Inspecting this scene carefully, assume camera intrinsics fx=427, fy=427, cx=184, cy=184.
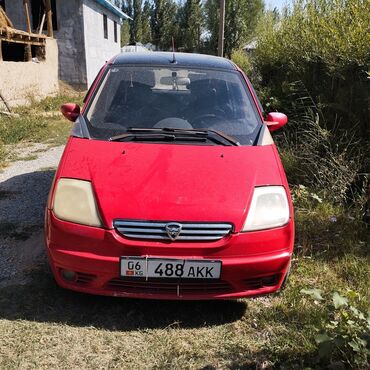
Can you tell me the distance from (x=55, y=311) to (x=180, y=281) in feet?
2.95

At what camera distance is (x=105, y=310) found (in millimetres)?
2865

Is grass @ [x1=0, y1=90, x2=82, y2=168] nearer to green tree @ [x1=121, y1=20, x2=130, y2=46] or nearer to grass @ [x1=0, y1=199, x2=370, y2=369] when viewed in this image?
grass @ [x1=0, y1=199, x2=370, y2=369]

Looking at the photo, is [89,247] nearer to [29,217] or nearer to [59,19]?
[29,217]

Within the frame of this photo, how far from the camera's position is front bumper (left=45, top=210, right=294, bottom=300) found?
2.51 metres

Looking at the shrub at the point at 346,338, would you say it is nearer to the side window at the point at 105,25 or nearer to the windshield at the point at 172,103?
the windshield at the point at 172,103

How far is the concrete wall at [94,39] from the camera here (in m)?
17.4

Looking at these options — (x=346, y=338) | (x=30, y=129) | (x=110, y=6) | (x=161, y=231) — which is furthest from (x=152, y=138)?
(x=110, y=6)

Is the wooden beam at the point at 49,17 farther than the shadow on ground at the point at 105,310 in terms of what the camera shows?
Yes

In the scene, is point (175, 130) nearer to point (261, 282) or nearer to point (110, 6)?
point (261, 282)

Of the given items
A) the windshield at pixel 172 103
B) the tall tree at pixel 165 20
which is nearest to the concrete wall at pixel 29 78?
the windshield at pixel 172 103

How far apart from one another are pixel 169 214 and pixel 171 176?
0.34 meters

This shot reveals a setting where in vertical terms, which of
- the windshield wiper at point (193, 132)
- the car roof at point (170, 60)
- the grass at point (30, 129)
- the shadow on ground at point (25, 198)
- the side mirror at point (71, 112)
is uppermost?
the car roof at point (170, 60)

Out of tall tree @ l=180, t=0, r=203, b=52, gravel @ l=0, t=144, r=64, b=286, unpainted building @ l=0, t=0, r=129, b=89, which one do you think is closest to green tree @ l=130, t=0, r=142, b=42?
tall tree @ l=180, t=0, r=203, b=52

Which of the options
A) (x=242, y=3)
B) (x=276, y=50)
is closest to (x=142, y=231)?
(x=276, y=50)
